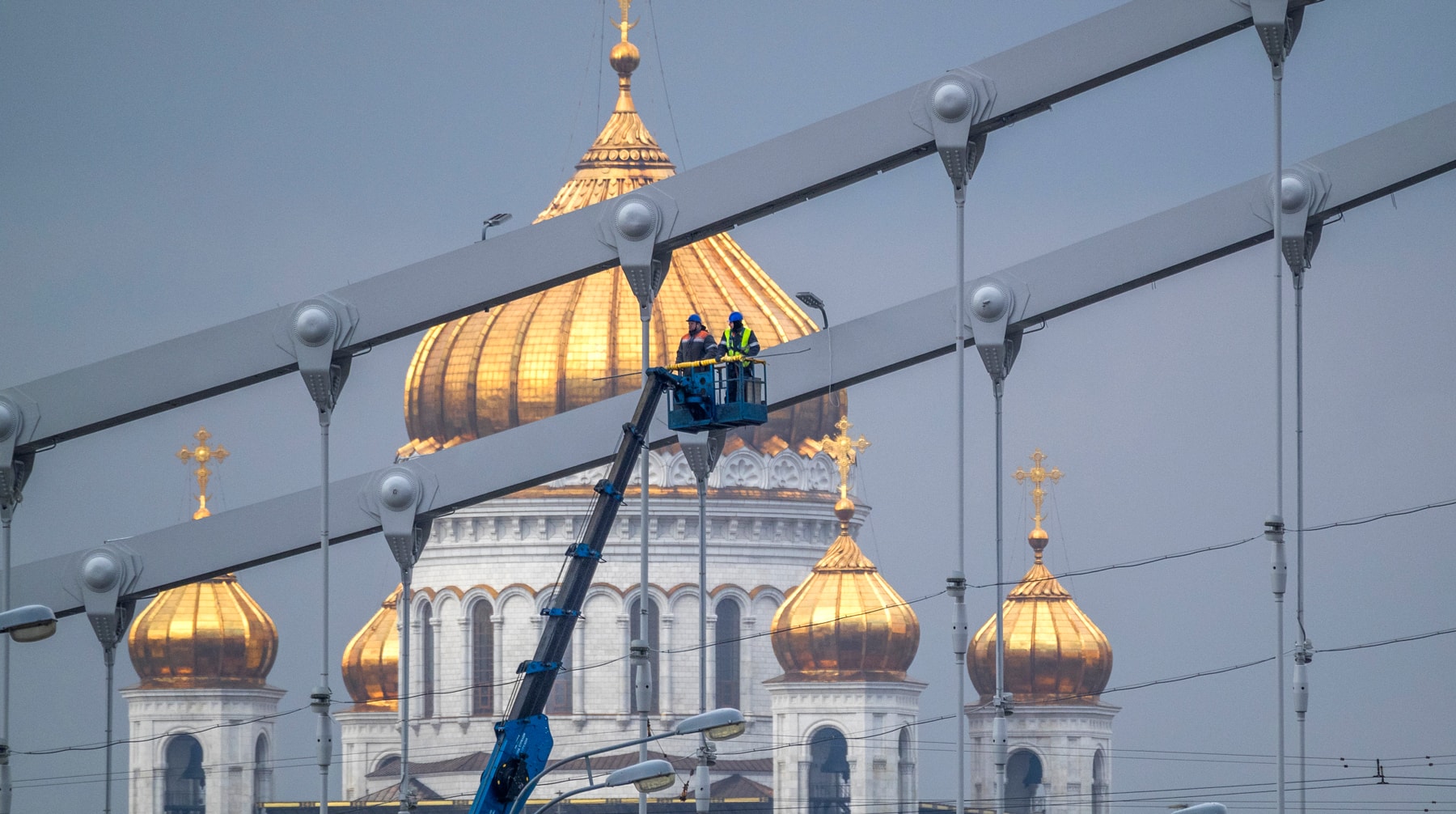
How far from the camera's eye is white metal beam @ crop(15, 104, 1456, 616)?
4641 cm

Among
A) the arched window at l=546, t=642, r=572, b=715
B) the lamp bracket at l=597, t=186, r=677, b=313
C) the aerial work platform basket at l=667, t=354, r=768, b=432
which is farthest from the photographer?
the arched window at l=546, t=642, r=572, b=715

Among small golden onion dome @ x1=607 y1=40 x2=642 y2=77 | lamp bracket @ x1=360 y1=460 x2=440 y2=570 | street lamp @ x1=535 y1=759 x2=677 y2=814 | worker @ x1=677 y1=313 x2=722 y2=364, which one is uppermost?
small golden onion dome @ x1=607 y1=40 x2=642 y2=77

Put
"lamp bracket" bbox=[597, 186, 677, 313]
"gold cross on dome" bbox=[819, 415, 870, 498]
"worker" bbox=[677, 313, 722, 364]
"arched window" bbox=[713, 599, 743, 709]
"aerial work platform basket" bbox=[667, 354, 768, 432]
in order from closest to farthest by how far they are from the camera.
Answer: "lamp bracket" bbox=[597, 186, 677, 313]
"aerial work platform basket" bbox=[667, 354, 768, 432]
"worker" bbox=[677, 313, 722, 364]
"gold cross on dome" bbox=[819, 415, 870, 498]
"arched window" bbox=[713, 599, 743, 709]

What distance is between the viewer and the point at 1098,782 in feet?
304

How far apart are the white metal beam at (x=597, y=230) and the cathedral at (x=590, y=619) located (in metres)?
43.5

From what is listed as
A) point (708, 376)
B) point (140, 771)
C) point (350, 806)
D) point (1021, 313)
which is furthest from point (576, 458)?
point (140, 771)

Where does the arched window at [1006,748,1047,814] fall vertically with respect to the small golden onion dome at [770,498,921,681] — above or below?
below

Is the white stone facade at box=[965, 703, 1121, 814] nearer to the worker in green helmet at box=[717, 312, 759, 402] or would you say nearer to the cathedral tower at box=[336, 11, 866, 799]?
the cathedral tower at box=[336, 11, 866, 799]

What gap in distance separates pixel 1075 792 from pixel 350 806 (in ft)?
58.9

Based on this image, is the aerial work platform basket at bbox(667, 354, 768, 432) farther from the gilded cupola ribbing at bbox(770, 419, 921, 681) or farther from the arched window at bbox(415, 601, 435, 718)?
the arched window at bbox(415, 601, 435, 718)

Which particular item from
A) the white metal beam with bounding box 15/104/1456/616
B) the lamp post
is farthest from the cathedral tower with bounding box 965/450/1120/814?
the lamp post

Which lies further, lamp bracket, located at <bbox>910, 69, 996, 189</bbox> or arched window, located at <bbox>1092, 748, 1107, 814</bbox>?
arched window, located at <bbox>1092, 748, 1107, 814</bbox>

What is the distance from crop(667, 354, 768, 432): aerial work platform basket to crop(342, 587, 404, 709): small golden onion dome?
48218 millimetres

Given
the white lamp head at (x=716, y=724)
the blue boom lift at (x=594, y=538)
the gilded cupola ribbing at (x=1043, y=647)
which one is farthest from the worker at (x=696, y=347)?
the gilded cupola ribbing at (x=1043, y=647)
